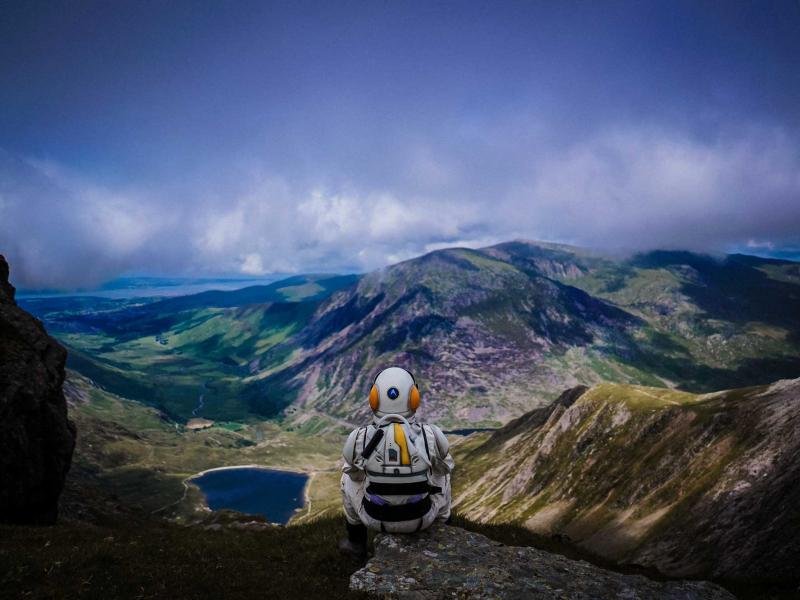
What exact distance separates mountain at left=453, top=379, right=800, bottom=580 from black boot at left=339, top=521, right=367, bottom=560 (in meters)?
32.6

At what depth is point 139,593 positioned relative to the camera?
423 inches

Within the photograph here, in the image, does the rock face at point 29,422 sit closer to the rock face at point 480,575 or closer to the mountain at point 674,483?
the rock face at point 480,575

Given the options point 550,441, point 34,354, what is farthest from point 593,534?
point 34,354

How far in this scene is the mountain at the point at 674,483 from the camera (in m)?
41.3

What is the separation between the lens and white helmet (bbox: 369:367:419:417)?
47.2 ft

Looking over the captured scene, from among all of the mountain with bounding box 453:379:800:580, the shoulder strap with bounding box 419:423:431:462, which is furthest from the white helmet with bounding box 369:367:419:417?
the mountain with bounding box 453:379:800:580

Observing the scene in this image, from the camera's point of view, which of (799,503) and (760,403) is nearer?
(799,503)

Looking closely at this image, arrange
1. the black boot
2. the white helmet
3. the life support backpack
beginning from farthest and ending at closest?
the white helmet → the black boot → the life support backpack

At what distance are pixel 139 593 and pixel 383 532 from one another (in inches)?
275

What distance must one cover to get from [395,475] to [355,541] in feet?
9.78

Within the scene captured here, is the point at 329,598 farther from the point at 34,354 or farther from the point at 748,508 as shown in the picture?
the point at 748,508

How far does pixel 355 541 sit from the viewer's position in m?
14.1

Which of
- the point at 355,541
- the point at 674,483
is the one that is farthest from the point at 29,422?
the point at 674,483

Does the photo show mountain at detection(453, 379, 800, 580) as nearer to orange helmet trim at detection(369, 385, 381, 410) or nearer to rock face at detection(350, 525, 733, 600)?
rock face at detection(350, 525, 733, 600)
